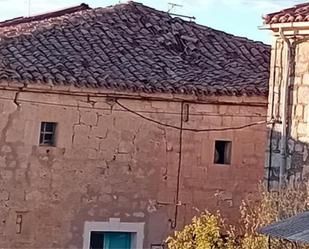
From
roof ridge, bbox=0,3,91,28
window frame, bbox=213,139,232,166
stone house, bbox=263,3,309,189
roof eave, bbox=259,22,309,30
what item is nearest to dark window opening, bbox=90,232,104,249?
window frame, bbox=213,139,232,166

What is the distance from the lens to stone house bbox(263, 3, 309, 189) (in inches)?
510

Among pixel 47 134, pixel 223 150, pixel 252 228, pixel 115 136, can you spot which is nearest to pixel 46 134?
pixel 47 134

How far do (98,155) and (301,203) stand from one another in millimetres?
Answer: 3695

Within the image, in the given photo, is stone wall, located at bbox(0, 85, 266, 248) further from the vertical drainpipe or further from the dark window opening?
the vertical drainpipe

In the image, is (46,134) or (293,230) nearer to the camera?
(293,230)

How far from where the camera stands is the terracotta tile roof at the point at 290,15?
12906mm

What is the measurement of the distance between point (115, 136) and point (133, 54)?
1.72 m

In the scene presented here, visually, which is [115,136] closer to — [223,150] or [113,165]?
[113,165]

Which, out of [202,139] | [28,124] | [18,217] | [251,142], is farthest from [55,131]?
[251,142]

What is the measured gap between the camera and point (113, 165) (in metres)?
14.3

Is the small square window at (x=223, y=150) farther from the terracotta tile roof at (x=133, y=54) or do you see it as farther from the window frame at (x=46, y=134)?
the window frame at (x=46, y=134)

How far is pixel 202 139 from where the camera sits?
1481 cm

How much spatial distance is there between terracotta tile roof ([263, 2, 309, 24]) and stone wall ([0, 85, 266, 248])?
1842 millimetres

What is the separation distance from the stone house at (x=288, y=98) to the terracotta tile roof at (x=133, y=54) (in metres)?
1.37
